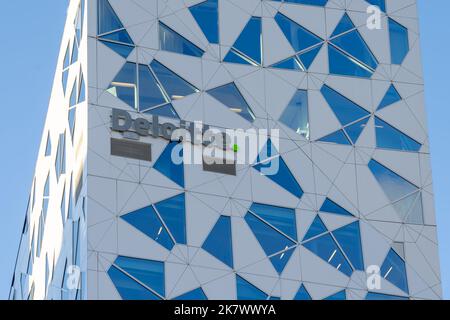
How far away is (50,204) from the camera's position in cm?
4897

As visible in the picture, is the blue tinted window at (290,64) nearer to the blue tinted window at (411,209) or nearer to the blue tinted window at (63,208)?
the blue tinted window at (411,209)

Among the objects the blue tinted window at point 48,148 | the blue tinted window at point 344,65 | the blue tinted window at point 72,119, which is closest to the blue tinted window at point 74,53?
the blue tinted window at point 72,119

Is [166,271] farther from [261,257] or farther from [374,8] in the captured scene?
[374,8]

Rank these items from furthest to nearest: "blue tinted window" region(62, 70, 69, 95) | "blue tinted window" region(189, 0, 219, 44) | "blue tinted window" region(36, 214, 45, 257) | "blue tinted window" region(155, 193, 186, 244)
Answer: "blue tinted window" region(36, 214, 45, 257) → "blue tinted window" region(62, 70, 69, 95) → "blue tinted window" region(189, 0, 219, 44) → "blue tinted window" region(155, 193, 186, 244)

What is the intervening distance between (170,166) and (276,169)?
4011 millimetres

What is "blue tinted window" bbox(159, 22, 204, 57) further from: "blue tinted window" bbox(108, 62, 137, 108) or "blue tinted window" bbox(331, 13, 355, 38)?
"blue tinted window" bbox(331, 13, 355, 38)

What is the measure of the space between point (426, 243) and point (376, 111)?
5.29 m

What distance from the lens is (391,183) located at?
45.3m

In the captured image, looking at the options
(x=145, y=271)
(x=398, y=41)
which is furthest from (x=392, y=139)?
(x=145, y=271)

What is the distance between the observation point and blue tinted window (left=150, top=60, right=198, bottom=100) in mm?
42812

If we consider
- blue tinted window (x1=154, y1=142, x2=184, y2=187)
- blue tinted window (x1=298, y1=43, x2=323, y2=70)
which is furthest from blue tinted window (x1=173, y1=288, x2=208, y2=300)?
blue tinted window (x1=298, y1=43, x2=323, y2=70)

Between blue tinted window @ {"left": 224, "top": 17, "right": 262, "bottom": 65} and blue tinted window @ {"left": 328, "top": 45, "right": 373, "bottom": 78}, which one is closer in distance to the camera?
blue tinted window @ {"left": 224, "top": 17, "right": 262, "bottom": 65}

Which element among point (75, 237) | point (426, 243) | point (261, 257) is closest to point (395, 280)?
point (426, 243)

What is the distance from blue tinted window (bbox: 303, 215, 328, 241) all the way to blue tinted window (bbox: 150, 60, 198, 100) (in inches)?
246
